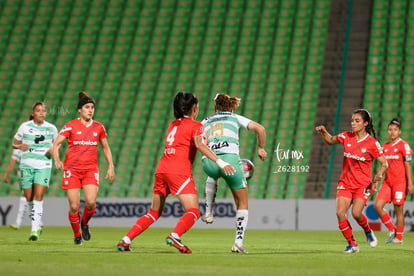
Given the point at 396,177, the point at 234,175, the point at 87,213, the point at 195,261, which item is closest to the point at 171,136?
the point at 234,175

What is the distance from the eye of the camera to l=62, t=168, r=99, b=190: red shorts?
37.5ft

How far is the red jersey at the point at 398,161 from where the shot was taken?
565 inches

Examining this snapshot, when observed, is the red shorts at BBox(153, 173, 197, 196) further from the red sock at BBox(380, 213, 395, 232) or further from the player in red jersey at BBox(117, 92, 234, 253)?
the red sock at BBox(380, 213, 395, 232)

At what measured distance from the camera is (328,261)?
29.3 feet

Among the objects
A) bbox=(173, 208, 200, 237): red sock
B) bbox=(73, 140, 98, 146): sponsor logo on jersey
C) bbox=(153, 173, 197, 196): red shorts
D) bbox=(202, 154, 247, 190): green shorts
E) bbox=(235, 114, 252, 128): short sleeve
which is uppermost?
bbox=(235, 114, 252, 128): short sleeve

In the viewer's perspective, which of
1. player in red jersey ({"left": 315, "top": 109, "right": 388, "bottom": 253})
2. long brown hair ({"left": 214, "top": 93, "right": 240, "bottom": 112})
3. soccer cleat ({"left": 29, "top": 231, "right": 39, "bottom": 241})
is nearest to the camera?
long brown hair ({"left": 214, "top": 93, "right": 240, "bottom": 112})

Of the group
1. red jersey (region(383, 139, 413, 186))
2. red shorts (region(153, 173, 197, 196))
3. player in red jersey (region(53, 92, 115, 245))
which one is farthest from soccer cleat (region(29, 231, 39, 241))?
red jersey (region(383, 139, 413, 186))

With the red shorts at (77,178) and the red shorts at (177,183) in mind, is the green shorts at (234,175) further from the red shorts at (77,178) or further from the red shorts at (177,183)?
the red shorts at (77,178)

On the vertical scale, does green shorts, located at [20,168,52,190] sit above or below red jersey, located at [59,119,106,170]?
below

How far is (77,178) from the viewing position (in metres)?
11.5

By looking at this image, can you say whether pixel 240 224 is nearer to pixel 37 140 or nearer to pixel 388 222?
pixel 388 222

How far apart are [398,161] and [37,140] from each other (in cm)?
628

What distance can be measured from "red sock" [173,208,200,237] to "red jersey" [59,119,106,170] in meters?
2.56

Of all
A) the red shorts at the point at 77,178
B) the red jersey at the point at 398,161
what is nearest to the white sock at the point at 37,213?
the red shorts at the point at 77,178
